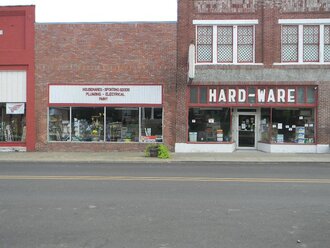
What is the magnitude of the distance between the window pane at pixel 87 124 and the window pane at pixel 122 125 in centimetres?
42

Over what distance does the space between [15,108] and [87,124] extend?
13.1 feet

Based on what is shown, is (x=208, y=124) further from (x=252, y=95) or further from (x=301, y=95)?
(x=301, y=95)

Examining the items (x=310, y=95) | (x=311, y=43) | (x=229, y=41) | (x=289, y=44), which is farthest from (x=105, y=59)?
(x=310, y=95)

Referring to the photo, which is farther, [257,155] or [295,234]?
[257,155]

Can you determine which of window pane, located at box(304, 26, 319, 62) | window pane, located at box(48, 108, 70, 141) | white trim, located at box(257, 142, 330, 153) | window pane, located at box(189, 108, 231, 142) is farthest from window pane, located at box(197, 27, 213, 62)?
window pane, located at box(48, 108, 70, 141)

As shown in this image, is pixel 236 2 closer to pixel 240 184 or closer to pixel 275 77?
pixel 275 77

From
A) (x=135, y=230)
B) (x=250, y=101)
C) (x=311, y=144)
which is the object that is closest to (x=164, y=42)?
(x=250, y=101)

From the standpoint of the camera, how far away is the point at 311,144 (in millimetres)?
22062

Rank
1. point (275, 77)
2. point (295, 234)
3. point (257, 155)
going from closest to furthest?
point (295, 234) → point (257, 155) → point (275, 77)

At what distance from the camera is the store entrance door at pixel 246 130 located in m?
23.2

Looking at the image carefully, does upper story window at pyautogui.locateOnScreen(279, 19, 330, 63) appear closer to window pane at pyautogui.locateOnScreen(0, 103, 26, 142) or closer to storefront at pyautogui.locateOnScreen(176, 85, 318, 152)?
storefront at pyautogui.locateOnScreen(176, 85, 318, 152)

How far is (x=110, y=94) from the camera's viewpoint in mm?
22547

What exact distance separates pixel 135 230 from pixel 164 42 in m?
16.9

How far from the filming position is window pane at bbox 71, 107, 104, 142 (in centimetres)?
2275
